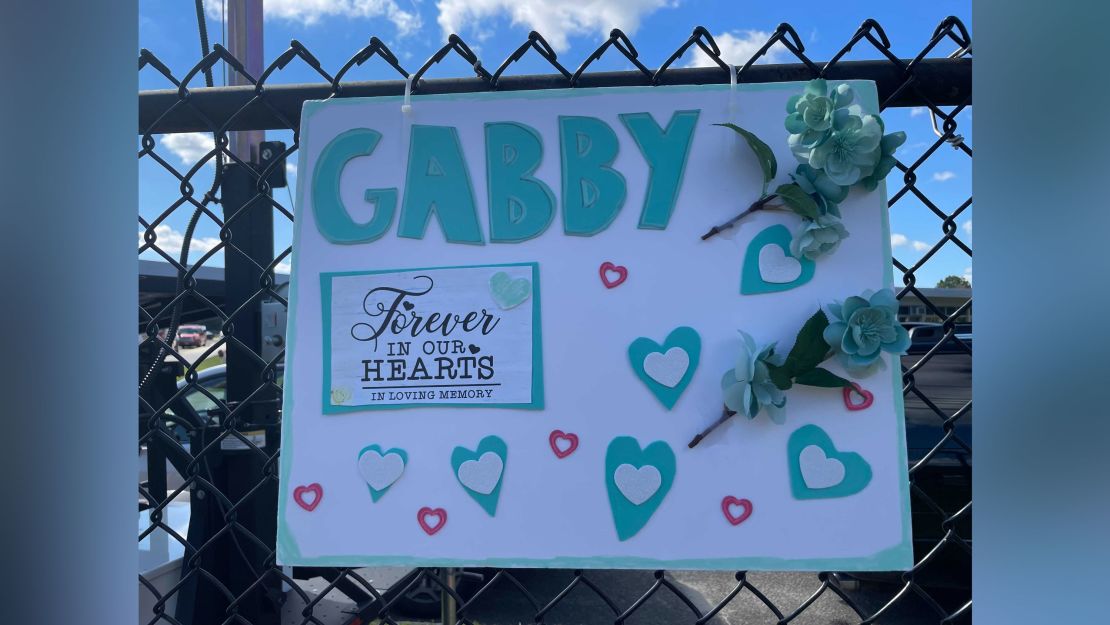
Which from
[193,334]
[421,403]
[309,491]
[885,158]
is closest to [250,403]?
[309,491]

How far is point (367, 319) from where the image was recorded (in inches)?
36.6

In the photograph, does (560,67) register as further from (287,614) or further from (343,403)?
(287,614)

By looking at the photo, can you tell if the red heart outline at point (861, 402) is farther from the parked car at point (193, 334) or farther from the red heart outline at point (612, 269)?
the parked car at point (193, 334)

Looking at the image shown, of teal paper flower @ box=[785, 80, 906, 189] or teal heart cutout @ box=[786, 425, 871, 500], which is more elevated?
teal paper flower @ box=[785, 80, 906, 189]

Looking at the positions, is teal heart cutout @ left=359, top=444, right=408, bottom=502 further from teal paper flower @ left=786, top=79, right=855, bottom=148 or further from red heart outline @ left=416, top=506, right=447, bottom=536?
teal paper flower @ left=786, top=79, right=855, bottom=148

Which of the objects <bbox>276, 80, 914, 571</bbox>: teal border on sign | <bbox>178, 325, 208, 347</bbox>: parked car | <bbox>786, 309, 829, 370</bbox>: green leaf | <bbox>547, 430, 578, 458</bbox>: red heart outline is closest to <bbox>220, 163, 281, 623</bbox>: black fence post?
<bbox>276, 80, 914, 571</bbox>: teal border on sign

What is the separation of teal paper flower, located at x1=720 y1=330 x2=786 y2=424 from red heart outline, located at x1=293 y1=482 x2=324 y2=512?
1.84ft

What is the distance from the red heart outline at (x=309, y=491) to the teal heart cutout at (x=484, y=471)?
195 millimetres

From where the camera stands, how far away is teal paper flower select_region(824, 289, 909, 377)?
0.83m

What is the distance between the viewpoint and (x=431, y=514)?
2.99 ft

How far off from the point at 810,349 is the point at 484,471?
448mm

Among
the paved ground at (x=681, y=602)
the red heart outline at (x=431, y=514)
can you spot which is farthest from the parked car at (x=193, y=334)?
the red heart outline at (x=431, y=514)

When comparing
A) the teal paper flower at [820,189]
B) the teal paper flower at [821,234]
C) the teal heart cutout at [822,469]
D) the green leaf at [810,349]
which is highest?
the teal paper flower at [820,189]

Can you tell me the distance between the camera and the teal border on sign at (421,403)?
0.90 m
